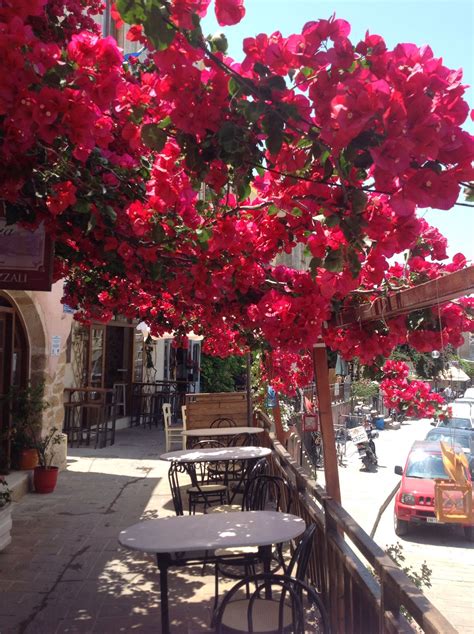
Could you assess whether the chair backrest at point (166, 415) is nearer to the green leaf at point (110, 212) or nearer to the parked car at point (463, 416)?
the parked car at point (463, 416)

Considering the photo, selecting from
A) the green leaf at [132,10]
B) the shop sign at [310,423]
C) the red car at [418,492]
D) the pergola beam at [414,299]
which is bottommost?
the red car at [418,492]

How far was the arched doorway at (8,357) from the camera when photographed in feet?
22.9

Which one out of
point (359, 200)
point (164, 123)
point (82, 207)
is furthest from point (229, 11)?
point (82, 207)

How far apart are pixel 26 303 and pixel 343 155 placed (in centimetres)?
631

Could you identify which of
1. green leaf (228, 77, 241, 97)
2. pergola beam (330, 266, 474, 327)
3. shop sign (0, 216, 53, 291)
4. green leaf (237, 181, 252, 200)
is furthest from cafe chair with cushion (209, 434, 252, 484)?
green leaf (228, 77, 241, 97)

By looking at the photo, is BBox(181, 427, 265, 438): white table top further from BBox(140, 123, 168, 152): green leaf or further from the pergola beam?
BBox(140, 123, 168, 152): green leaf

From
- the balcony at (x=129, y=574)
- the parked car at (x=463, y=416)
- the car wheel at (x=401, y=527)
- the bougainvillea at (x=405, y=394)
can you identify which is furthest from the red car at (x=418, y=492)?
the balcony at (x=129, y=574)

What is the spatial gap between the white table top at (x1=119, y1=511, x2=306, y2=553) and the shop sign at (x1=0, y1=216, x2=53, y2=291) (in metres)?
1.54

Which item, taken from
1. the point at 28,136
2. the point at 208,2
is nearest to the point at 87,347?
the point at 28,136

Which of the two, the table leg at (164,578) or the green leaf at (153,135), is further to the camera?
the table leg at (164,578)

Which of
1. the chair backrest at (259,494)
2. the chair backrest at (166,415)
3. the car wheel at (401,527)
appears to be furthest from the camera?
the chair backrest at (166,415)

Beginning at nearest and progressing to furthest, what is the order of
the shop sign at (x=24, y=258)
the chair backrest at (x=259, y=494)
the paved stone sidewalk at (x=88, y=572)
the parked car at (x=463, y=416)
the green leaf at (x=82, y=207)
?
the green leaf at (x=82, y=207), the shop sign at (x=24, y=258), the paved stone sidewalk at (x=88, y=572), the chair backrest at (x=259, y=494), the parked car at (x=463, y=416)

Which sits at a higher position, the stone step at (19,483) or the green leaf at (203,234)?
the green leaf at (203,234)

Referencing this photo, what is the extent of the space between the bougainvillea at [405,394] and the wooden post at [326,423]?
4.33 ft
